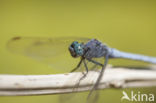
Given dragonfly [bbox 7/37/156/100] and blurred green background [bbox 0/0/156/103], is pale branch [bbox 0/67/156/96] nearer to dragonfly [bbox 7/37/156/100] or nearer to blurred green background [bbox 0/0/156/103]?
dragonfly [bbox 7/37/156/100]

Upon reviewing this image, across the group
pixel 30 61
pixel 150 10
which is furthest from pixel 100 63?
pixel 150 10

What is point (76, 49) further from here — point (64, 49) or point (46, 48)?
point (46, 48)

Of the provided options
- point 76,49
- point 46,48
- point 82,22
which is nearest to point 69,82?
point 76,49

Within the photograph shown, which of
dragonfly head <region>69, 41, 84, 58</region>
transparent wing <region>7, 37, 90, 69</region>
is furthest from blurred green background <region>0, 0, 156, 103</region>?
dragonfly head <region>69, 41, 84, 58</region>

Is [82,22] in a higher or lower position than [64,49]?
higher

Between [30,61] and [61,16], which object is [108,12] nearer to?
[61,16]

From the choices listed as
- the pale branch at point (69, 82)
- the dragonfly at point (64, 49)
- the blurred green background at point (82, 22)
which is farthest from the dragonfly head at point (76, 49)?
the blurred green background at point (82, 22)
